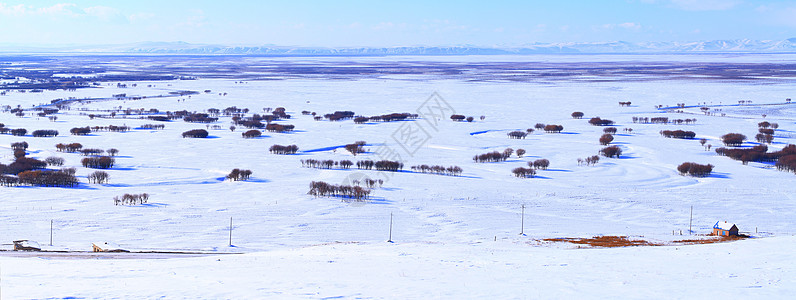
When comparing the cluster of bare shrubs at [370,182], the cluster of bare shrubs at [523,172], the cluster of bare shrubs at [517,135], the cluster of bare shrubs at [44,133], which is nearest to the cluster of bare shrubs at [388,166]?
the cluster of bare shrubs at [370,182]

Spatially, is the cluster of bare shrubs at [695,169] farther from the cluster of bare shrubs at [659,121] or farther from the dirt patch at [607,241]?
the cluster of bare shrubs at [659,121]

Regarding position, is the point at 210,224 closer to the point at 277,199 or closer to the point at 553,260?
the point at 277,199

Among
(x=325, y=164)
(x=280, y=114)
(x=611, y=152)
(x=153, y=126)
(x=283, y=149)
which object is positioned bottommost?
(x=325, y=164)

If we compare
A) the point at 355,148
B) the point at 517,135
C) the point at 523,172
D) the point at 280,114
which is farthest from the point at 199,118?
the point at 523,172

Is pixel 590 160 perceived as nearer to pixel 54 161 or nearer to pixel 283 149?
pixel 283 149

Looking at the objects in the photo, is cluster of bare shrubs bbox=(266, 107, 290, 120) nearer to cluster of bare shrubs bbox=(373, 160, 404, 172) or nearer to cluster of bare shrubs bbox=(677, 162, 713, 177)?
cluster of bare shrubs bbox=(373, 160, 404, 172)

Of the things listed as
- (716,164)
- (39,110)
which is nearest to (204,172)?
(716,164)
